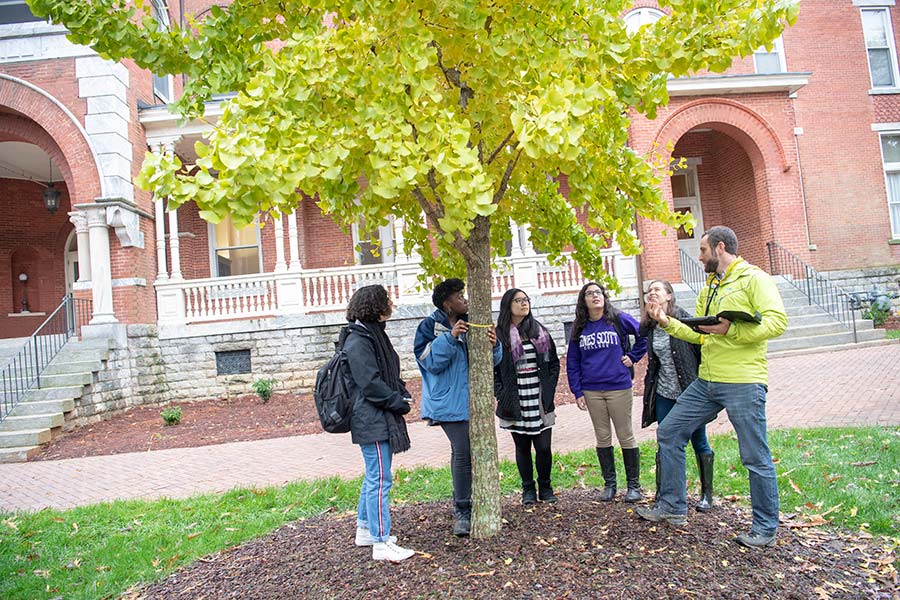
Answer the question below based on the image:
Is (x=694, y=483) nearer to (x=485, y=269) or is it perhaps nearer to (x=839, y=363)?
(x=485, y=269)

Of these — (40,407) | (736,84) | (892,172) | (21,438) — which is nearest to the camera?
(21,438)

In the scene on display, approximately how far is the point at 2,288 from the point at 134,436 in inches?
376

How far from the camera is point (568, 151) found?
9.10ft

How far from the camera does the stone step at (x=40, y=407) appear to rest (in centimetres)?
984

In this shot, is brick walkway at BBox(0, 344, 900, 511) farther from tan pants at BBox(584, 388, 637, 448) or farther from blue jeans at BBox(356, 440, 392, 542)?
blue jeans at BBox(356, 440, 392, 542)

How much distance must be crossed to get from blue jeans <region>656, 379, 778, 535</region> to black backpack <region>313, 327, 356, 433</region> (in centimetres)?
205

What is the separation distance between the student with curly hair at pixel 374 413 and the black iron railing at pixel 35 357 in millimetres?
8588

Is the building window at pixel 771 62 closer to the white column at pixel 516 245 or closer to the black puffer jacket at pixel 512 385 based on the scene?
the white column at pixel 516 245

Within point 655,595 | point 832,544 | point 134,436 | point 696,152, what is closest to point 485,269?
point 655,595

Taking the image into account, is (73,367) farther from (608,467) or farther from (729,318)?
(729,318)

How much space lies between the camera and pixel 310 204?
1585 centimetres

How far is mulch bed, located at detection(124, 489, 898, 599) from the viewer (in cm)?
315

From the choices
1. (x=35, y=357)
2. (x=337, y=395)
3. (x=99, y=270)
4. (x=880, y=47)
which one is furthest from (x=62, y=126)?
(x=880, y=47)

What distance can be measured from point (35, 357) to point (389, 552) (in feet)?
34.7
